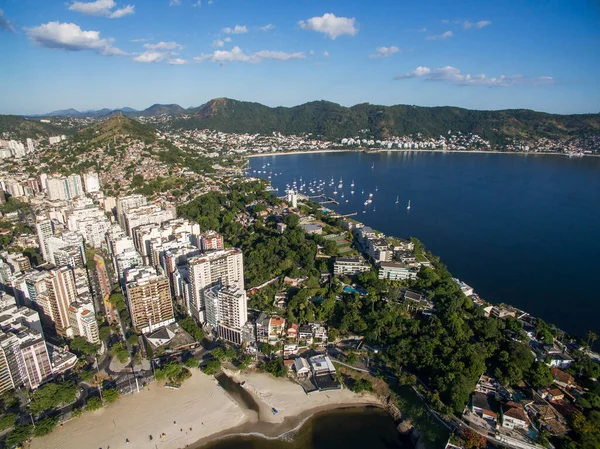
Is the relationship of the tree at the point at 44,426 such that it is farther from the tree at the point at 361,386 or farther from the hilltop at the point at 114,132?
the hilltop at the point at 114,132

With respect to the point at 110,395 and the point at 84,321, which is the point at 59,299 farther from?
the point at 110,395

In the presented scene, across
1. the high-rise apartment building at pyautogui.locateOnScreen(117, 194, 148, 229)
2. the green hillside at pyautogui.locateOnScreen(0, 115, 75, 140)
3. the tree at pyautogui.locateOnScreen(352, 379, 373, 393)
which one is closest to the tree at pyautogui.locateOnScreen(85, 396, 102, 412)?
the tree at pyautogui.locateOnScreen(352, 379, 373, 393)

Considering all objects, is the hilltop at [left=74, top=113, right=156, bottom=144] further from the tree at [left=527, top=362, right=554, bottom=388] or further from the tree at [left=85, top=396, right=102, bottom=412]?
the tree at [left=527, top=362, right=554, bottom=388]

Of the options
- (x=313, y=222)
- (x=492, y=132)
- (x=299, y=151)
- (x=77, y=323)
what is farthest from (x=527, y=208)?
(x=492, y=132)

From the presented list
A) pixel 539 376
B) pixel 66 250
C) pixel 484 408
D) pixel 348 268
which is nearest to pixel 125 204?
pixel 66 250

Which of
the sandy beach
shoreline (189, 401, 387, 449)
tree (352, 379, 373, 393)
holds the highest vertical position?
tree (352, 379, 373, 393)

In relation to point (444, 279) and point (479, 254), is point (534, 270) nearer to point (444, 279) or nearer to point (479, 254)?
point (479, 254)

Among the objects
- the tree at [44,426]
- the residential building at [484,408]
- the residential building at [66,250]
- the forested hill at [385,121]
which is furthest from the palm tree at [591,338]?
the forested hill at [385,121]
